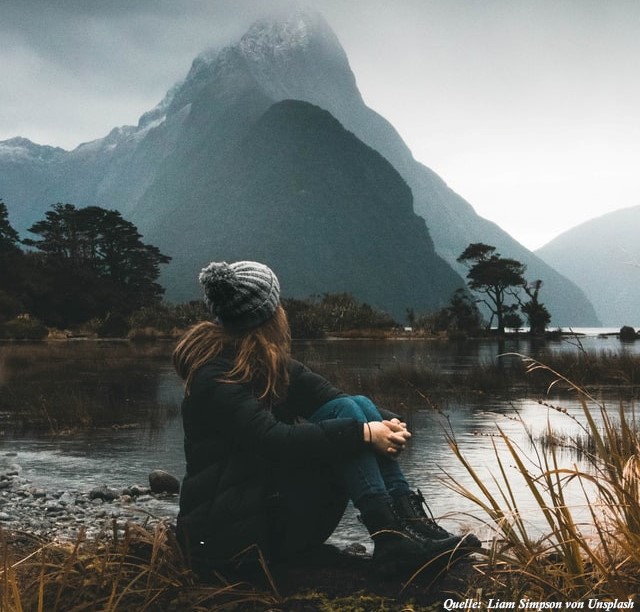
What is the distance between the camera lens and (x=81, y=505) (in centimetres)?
554

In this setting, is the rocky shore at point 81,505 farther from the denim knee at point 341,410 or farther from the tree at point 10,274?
the tree at point 10,274

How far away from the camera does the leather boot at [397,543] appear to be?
2.78 meters

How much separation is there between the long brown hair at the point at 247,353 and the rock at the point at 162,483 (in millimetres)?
3360

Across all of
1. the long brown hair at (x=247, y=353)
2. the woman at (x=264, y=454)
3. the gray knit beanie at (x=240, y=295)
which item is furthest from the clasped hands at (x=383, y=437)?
the gray knit beanie at (x=240, y=295)

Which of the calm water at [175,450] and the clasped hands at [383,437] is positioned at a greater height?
the clasped hands at [383,437]

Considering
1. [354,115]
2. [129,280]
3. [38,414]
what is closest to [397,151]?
[354,115]

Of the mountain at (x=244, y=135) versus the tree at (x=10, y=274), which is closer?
the tree at (x=10, y=274)

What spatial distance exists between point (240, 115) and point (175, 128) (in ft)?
74.6

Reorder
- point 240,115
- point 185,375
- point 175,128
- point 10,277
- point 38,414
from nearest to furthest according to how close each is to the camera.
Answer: point 185,375 → point 38,414 → point 10,277 → point 240,115 → point 175,128

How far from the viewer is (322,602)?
109 inches

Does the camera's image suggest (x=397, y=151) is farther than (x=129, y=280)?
Yes

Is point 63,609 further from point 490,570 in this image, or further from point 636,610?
point 636,610

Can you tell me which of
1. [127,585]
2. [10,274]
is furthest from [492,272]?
[127,585]

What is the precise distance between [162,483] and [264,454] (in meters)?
3.52
